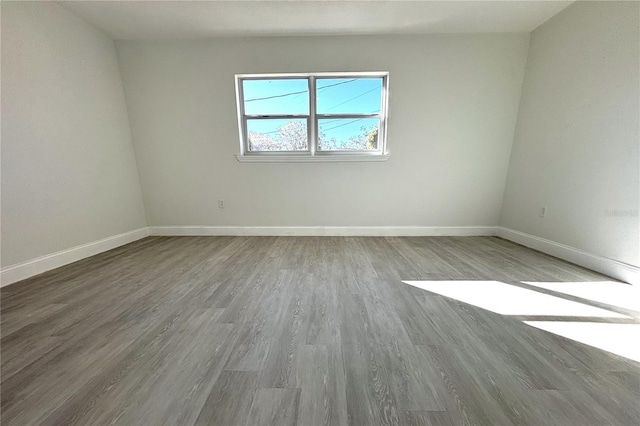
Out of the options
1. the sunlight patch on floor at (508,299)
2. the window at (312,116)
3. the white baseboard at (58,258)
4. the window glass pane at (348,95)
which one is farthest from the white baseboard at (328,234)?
the window glass pane at (348,95)

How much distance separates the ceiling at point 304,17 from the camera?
2.45 m

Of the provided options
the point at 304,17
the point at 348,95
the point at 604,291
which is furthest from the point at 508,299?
the point at 304,17

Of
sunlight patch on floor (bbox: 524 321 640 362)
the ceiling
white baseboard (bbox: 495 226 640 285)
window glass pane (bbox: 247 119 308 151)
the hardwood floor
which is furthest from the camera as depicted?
window glass pane (bbox: 247 119 308 151)

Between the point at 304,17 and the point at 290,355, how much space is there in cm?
325

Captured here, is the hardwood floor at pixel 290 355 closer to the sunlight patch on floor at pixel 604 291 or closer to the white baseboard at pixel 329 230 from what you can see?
the sunlight patch on floor at pixel 604 291

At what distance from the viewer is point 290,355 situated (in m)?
1.22

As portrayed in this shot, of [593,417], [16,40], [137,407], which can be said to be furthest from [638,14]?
[16,40]

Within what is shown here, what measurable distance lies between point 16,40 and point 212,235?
2.60 meters

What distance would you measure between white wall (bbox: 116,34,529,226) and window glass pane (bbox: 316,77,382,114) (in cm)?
17

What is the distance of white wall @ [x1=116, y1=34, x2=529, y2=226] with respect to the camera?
3.06 meters

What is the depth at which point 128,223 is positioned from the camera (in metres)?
3.28

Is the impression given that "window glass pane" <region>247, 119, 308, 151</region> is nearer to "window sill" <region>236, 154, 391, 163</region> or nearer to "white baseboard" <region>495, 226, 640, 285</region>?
"window sill" <region>236, 154, 391, 163</region>

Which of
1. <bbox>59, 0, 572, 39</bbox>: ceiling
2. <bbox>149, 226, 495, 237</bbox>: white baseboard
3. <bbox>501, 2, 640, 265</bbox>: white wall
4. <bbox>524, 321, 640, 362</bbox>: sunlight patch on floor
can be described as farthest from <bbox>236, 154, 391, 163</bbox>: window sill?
<bbox>524, 321, 640, 362</bbox>: sunlight patch on floor

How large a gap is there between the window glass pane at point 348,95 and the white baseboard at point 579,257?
2.49m
